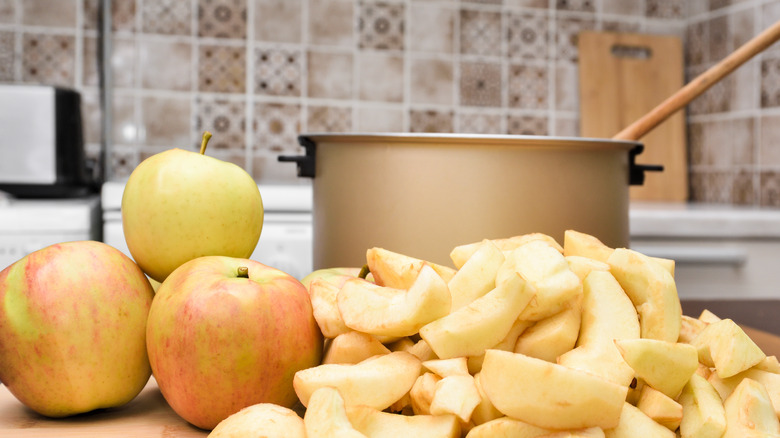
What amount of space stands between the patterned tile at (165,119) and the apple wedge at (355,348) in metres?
1.93

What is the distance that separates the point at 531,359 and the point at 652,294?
0.12 m

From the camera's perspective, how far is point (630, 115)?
7.90ft

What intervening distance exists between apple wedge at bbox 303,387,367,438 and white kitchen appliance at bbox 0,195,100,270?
52.5 inches

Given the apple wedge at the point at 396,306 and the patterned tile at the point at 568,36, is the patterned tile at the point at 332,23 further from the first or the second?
the apple wedge at the point at 396,306

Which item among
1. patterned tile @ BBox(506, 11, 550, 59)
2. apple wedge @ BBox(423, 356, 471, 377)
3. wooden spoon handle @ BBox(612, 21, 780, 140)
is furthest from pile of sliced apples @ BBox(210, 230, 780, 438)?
patterned tile @ BBox(506, 11, 550, 59)

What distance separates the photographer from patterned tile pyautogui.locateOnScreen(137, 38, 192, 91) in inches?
87.1

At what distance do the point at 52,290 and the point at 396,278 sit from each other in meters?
0.24

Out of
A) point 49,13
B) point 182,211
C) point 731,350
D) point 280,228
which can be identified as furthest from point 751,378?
point 49,13

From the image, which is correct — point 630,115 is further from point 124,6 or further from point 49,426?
point 49,426

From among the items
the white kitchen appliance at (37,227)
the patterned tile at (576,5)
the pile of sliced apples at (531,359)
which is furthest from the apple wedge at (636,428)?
the patterned tile at (576,5)

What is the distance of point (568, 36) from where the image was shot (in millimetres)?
2500

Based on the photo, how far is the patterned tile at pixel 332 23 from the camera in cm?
232

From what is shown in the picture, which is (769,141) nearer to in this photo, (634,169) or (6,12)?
(634,169)

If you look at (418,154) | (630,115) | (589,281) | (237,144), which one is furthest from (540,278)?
(630,115)
